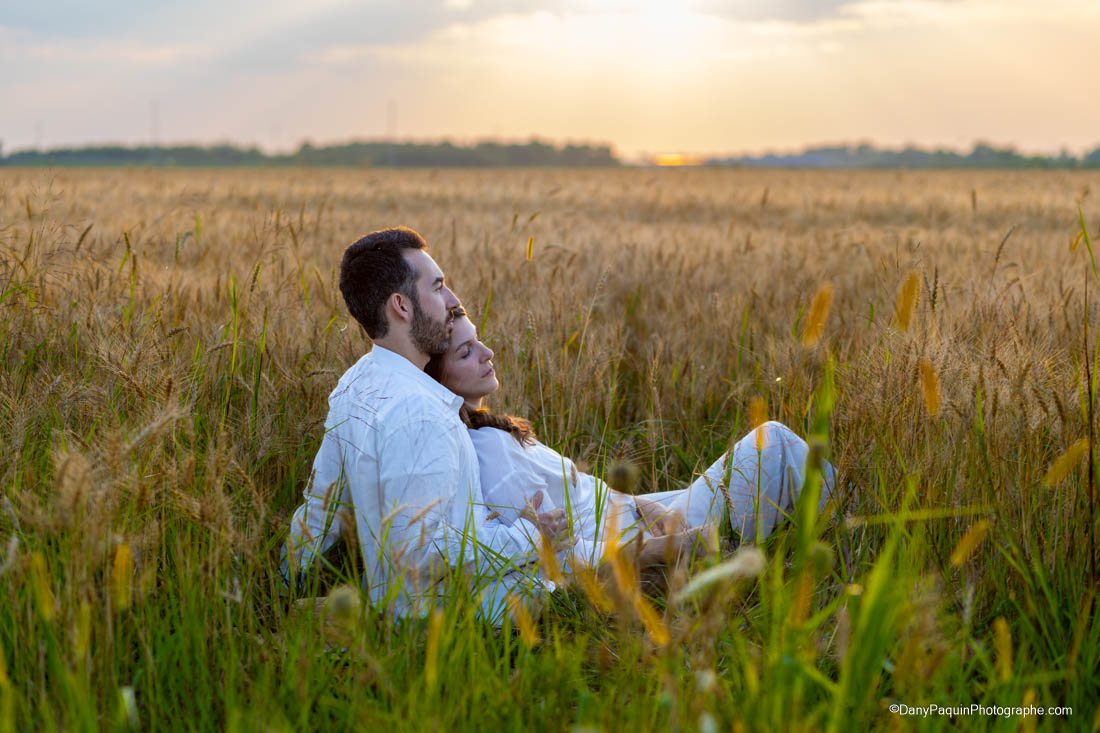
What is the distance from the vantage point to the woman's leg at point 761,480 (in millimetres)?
2709

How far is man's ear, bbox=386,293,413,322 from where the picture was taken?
7.84 ft

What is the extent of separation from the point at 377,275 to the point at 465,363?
349 millimetres

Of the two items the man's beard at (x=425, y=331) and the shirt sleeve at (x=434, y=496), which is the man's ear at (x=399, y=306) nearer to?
the man's beard at (x=425, y=331)

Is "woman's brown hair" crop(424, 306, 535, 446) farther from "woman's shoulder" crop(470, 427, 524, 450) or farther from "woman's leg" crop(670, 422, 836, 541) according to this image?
"woman's leg" crop(670, 422, 836, 541)

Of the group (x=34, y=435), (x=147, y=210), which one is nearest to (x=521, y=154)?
(x=147, y=210)

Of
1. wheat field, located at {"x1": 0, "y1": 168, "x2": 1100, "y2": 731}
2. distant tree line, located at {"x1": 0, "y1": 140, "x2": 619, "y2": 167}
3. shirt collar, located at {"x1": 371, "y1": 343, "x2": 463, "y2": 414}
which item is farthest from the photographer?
distant tree line, located at {"x1": 0, "y1": 140, "x2": 619, "y2": 167}

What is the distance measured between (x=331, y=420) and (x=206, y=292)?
182 centimetres

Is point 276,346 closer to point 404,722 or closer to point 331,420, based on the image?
point 331,420

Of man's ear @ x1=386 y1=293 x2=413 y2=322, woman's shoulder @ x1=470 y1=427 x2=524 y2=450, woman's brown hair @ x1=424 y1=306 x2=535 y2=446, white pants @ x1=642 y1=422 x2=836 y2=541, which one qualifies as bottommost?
white pants @ x1=642 y1=422 x2=836 y2=541

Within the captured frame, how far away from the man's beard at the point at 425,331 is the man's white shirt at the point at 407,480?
8 cm

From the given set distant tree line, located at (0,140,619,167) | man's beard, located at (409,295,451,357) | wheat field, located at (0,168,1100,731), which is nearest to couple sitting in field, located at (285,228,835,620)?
man's beard, located at (409,295,451,357)

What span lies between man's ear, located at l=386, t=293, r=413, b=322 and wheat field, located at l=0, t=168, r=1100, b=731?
521 mm

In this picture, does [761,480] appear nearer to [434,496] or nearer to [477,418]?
[477,418]

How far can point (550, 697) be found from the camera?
1.52 metres
